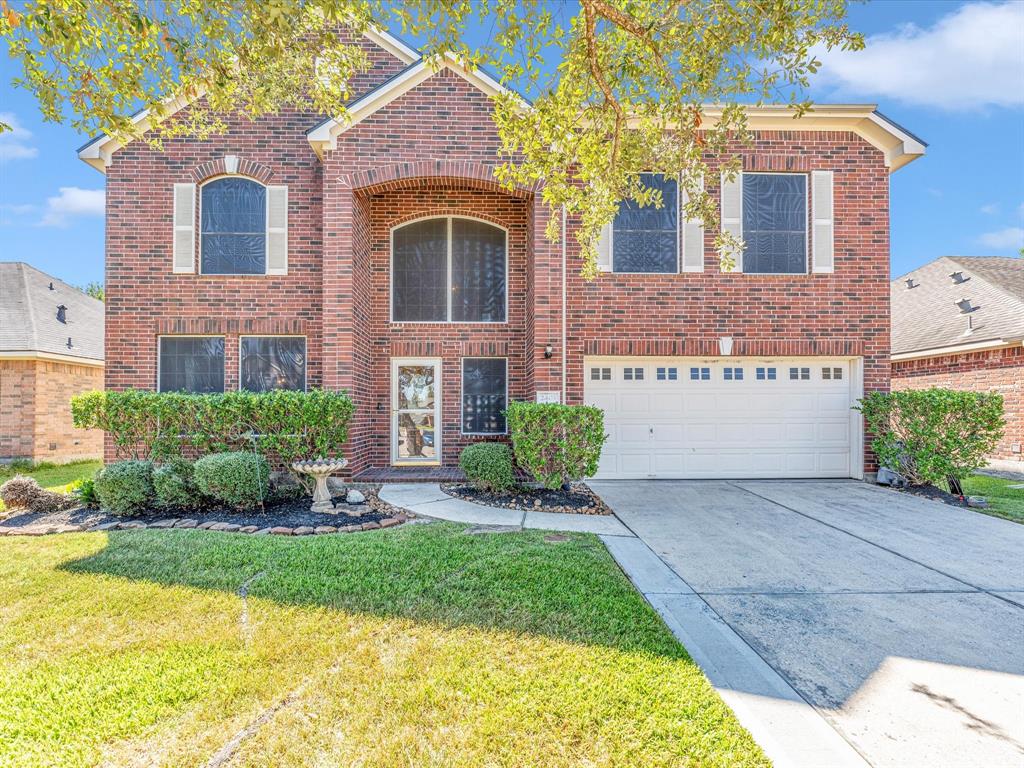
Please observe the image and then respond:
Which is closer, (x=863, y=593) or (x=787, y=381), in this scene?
(x=863, y=593)

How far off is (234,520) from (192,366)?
14.5 ft

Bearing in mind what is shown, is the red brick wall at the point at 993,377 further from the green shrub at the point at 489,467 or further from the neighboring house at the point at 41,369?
the neighboring house at the point at 41,369

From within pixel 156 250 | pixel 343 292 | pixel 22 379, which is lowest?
pixel 22 379

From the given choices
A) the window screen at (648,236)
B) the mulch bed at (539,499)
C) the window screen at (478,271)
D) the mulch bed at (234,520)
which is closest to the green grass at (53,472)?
the mulch bed at (234,520)

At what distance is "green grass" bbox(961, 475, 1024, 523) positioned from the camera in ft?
22.6

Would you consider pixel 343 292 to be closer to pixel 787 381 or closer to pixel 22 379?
pixel 787 381

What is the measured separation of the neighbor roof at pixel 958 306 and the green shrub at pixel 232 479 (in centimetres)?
1533

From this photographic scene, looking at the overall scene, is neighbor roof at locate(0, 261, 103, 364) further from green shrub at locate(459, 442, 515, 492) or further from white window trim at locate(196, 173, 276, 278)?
green shrub at locate(459, 442, 515, 492)

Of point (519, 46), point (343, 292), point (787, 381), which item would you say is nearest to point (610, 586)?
point (519, 46)

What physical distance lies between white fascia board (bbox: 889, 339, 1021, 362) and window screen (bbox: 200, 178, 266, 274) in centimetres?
1315

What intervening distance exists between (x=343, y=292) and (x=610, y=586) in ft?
21.5

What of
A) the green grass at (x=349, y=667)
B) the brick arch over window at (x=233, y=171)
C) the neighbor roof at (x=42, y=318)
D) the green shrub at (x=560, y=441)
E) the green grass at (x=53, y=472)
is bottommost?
the green grass at (x=53, y=472)

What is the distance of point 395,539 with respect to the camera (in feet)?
17.3

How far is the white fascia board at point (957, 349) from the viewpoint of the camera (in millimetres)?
11047
